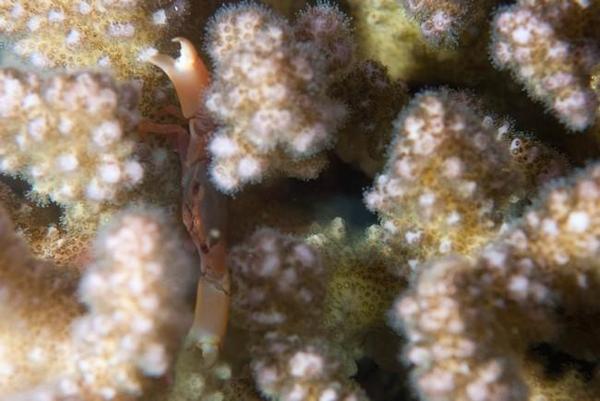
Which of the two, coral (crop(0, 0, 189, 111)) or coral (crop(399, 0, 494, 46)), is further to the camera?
coral (crop(0, 0, 189, 111))

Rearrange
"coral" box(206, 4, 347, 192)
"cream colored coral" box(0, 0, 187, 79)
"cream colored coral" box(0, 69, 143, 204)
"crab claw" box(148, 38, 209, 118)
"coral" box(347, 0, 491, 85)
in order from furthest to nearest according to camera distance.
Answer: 1. "coral" box(347, 0, 491, 85)
2. "cream colored coral" box(0, 0, 187, 79)
3. "crab claw" box(148, 38, 209, 118)
4. "cream colored coral" box(0, 69, 143, 204)
5. "coral" box(206, 4, 347, 192)

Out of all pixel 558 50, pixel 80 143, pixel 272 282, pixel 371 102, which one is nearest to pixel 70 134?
pixel 80 143

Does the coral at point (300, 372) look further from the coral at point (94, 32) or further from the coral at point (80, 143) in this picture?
the coral at point (94, 32)

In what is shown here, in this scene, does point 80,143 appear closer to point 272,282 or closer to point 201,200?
point 201,200

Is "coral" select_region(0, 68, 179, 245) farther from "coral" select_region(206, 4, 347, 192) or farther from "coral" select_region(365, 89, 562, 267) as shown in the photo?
"coral" select_region(365, 89, 562, 267)

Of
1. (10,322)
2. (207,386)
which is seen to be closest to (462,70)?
(207,386)

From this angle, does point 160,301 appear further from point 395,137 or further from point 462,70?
point 462,70

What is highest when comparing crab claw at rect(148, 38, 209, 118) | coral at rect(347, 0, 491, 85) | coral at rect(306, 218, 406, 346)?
coral at rect(347, 0, 491, 85)

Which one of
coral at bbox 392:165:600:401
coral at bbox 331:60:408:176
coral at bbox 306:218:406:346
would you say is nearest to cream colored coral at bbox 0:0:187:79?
coral at bbox 331:60:408:176
